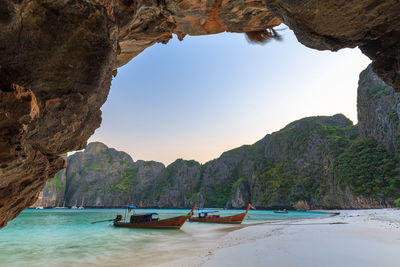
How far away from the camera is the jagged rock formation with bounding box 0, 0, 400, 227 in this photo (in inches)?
94.0

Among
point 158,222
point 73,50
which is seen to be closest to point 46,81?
point 73,50

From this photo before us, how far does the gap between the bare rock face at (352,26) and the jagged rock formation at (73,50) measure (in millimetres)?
14

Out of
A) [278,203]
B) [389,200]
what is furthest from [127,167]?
[389,200]

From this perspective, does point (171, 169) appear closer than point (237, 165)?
No

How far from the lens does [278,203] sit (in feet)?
265

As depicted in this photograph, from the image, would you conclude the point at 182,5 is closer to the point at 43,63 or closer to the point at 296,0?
the point at 296,0

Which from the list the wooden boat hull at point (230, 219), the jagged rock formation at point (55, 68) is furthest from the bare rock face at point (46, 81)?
the wooden boat hull at point (230, 219)

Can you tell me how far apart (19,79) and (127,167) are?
185 m

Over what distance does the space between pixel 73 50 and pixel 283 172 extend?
95.6 metres

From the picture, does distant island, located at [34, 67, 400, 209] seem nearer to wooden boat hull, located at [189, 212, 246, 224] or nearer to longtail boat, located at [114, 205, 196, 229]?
wooden boat hull, located at [189, 212, 246, 224]

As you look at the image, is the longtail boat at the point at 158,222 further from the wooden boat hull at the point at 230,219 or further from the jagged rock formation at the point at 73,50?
the jagged rock formation at the point at 73,50

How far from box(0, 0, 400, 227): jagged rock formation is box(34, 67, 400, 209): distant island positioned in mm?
46057

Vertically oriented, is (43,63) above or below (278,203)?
above

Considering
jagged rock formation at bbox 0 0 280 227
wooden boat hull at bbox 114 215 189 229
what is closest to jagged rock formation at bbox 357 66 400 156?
wooden boat hull at bbox 114 215 189 229
